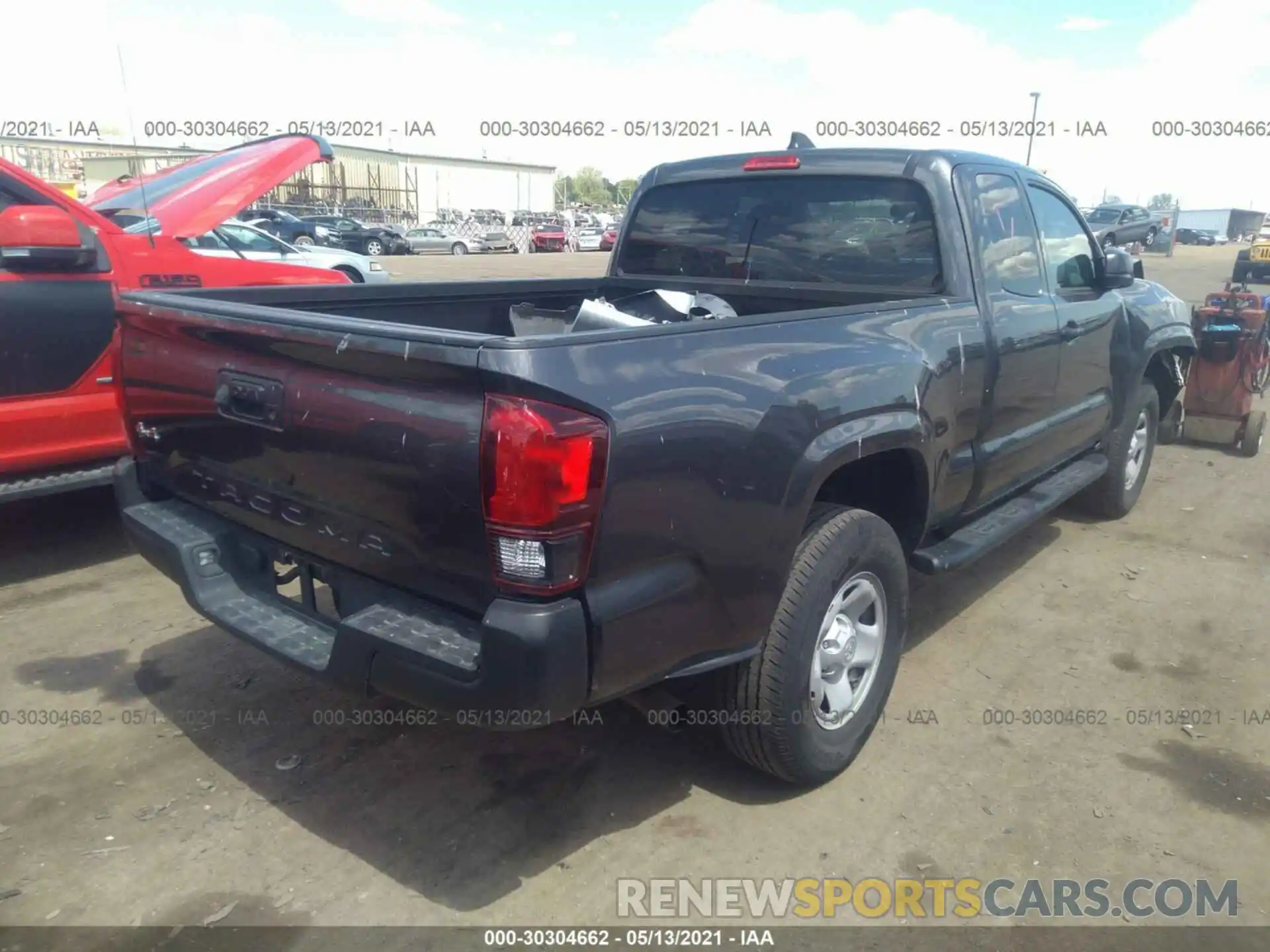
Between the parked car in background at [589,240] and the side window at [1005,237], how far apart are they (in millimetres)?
41679

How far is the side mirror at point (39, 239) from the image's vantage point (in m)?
3.98

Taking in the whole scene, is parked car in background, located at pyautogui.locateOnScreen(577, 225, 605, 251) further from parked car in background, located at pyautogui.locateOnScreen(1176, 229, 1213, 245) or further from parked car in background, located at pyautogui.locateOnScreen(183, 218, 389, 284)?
parked car in background, located at pyautogui.locateOnScreen(1176, 229, 1213, 245)

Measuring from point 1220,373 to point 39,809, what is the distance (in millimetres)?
7754

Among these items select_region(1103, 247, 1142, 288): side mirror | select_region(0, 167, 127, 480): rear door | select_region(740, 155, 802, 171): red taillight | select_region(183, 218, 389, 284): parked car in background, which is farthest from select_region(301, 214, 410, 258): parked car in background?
select_region(1103, 247, 1142, 288): side mirror

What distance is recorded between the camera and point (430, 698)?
7.55 ft

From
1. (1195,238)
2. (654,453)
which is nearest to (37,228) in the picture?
(654,453)

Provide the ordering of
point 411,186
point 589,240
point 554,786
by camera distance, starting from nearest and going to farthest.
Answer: point 554,786
point 589,240
point 411,186

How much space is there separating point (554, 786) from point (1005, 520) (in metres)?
2.28

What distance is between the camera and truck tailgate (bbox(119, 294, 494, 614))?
2203 millimetres

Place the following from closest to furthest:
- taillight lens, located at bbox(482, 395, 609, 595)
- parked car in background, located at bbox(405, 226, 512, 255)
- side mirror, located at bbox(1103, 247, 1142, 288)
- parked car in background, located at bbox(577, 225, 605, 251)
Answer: taillight lens, located at bbox(482, 395, 609, 595)
side mirror, located at bbox(1103, 247, 1142, 288)
parked car in background, located at bbox(405, 226, 512, 255)
parked car in background, located at bbox(577, 225, 605, 251)

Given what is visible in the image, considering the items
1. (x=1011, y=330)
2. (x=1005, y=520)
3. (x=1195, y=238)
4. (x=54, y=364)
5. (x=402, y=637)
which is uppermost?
(x=1011, y=330)

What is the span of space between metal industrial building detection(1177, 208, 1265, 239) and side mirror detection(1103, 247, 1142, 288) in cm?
6341

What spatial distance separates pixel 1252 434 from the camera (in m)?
7.33

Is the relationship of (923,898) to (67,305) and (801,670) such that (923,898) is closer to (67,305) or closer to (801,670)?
(801,670)
